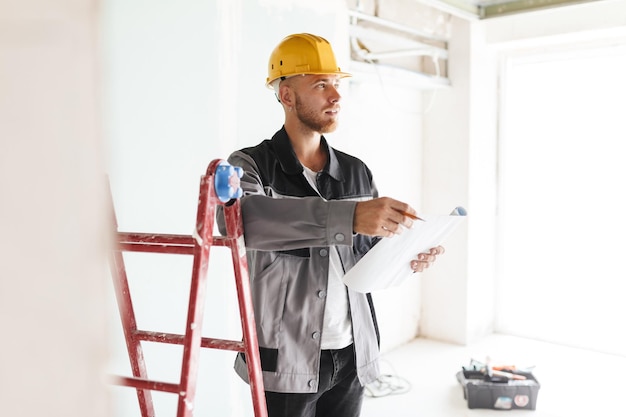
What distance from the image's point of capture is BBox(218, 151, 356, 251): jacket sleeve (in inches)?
47.0

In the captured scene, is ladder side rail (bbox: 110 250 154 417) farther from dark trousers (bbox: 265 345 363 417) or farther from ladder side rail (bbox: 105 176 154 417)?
dark trousers (bbox: 265 345 363 417)

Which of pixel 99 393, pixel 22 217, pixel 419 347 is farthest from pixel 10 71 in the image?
pixel 419 347

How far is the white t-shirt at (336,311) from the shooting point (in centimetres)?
153

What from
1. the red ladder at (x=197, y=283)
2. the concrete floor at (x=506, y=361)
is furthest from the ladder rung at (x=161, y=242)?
the concrete floor at (x=506, y=361)

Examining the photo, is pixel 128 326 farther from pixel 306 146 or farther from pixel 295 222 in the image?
pixel 306 146

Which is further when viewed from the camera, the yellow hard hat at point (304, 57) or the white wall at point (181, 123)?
the white wall at point (181, 123)

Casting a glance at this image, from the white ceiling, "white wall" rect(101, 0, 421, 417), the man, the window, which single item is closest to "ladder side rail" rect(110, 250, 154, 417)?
the man

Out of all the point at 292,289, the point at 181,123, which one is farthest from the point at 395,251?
the point at 181,123

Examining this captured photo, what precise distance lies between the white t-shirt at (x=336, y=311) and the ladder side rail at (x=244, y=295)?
0.89ft

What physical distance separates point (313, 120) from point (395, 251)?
0.45 meters

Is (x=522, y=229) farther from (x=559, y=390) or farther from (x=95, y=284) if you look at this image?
(x=95, y=284)

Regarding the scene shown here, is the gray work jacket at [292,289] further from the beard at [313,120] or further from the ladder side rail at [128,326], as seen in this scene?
the ladder side rail at [128,326]

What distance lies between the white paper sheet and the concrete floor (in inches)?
69.6

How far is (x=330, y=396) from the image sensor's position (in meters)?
1.62
